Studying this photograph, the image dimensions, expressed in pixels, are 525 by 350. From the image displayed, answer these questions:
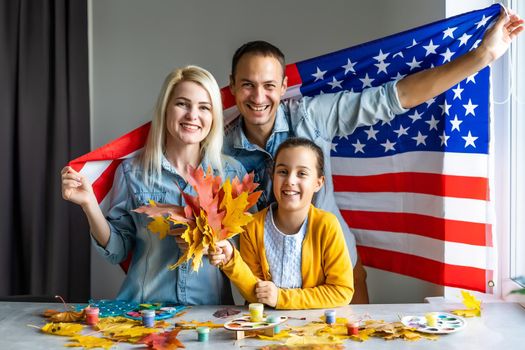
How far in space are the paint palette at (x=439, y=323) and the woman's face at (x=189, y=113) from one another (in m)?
0.86

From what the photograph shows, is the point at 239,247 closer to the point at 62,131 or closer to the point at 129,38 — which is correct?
the point at 62,131

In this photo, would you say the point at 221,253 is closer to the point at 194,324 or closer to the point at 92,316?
the point at 194,324

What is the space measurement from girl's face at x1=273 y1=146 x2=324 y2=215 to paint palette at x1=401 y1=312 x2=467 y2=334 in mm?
471

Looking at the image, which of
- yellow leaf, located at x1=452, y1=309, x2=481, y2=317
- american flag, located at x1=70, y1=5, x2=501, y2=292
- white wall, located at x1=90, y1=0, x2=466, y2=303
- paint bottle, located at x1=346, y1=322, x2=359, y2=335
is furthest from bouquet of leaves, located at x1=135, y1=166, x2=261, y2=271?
white wall, located at x1=90, y1=0, x2=466, y2=303

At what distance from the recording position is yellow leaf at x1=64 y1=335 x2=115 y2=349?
5.56 ft

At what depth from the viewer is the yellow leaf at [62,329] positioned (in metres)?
1.81

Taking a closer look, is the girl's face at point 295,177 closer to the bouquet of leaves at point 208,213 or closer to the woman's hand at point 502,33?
the bouquet of leaves at point 208,213

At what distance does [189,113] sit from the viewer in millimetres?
2180

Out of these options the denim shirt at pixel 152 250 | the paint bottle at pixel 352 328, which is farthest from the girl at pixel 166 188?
the paint bottle at pixel 352 328

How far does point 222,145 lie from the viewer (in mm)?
2344

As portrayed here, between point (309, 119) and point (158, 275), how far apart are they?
0.76m

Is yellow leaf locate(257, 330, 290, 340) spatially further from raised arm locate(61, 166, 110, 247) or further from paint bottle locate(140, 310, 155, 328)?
raised arm locate(61, 166, 110, 247)

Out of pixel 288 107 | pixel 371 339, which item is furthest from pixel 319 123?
pixel 371 339

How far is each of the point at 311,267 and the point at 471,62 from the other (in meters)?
0.85
